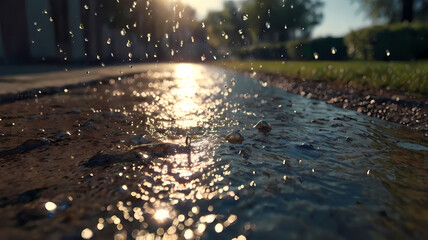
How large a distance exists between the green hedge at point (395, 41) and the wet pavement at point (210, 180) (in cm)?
892

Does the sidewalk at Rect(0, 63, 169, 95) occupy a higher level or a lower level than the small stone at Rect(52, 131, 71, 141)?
higher

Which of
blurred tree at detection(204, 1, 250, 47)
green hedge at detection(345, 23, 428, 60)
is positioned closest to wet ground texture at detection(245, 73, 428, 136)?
green hedge at detection(345, 23, 428, 60)

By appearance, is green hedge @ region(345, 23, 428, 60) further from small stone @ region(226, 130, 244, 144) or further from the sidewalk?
small stone @ region(226, 130, 244, 144)

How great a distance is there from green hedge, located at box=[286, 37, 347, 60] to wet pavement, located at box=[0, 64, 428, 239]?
1435 cm

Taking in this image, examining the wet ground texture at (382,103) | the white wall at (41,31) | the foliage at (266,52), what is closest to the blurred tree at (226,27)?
the foliage at (266,52)

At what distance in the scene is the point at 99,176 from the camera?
1.63 metres

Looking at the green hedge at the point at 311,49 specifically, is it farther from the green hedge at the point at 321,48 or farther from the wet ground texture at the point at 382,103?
the wet ground texture at the point at 382,103

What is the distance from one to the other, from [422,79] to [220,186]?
4.36 metres

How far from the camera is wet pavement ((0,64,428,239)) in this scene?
1.18 meters

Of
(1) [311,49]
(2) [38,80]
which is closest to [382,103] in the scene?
(2) [38,80]

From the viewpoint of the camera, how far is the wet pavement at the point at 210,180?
118cm

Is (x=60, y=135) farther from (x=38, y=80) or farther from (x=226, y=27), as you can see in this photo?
(x=226, y=27)

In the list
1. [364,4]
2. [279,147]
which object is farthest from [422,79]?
[364,4]

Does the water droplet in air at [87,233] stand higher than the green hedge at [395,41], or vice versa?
the green hedge at [395,41]
